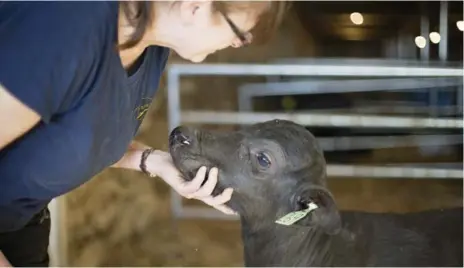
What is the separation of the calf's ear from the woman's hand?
11cm

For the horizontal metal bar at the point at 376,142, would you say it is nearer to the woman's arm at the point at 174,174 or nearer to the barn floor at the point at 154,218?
the barn floor at the point at 154,218

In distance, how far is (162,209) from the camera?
6.32 feet

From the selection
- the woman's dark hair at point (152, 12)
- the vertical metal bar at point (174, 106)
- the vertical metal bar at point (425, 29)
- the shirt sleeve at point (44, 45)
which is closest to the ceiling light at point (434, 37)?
the vertical metal bar at point (425, 29)

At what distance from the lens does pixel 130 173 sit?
1801 millimetres

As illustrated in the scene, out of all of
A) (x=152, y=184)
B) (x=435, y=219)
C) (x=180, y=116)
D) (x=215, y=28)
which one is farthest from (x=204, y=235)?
(x=215, y=28)

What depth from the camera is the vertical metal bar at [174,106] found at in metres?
1.92

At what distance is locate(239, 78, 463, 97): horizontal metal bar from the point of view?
2049 millimetres

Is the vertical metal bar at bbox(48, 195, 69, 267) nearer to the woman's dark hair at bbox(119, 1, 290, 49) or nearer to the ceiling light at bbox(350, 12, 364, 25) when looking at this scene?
the ceiling light at bbox(350, 12, 364, 25)

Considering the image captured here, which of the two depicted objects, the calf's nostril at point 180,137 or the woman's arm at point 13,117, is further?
the calf's nostril at point 180,137

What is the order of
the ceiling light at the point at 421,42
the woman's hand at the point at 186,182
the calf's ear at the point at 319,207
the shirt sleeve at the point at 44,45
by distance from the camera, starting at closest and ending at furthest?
the shirt sleeve at the point at 44,45
the woman's hand at the point at 186,182
the calf's ear at the point at 319,207
the ceiling light at the point at 421,42

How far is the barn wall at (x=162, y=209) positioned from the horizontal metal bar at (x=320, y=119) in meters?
0.06

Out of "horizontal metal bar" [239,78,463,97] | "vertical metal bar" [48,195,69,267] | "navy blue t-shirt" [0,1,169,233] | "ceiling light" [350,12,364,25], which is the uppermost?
"navy blue t-shirt" [0,1,169,233]

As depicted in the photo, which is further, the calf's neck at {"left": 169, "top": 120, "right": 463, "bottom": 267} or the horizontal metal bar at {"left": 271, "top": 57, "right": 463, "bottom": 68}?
the horizontal metal bar at {"left": 271, "top": 57, "right": 463, "bottom": 68}

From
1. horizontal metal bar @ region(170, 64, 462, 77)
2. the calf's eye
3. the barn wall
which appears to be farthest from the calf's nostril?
horizontal metal bar @ region(170, 64, 462, 77)
